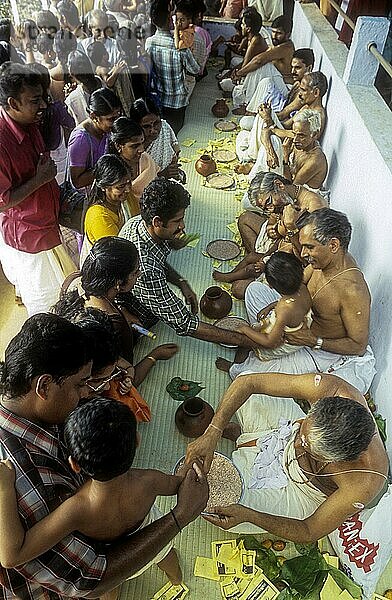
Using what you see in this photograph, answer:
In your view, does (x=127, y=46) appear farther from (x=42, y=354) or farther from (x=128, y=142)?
(x=42, y=354)

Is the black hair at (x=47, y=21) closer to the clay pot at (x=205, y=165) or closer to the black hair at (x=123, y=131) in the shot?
the clay pot at (x=205, y=165)

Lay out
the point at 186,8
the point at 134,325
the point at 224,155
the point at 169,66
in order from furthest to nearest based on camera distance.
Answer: the point at 224,155 → the point at 169,66 → the point at 186,8 → the point at 134,325

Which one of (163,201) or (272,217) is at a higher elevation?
(163,201)

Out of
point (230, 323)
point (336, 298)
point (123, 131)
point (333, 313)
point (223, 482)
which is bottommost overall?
point (230, 323)

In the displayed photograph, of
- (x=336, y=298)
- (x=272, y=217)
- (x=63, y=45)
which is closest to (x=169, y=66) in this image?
(x=63, y=45)

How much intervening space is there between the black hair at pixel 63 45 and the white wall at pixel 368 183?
253cm

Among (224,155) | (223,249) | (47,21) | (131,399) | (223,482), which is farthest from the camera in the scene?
(224,155)

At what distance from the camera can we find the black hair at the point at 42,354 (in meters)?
1.55

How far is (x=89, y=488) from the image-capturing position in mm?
1545

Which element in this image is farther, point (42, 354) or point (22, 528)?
point (42, 354)

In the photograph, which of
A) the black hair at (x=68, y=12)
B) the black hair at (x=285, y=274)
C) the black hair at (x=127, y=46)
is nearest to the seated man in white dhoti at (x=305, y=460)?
the black hair at (x=285, y=274)

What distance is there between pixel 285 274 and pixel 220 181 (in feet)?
8.34

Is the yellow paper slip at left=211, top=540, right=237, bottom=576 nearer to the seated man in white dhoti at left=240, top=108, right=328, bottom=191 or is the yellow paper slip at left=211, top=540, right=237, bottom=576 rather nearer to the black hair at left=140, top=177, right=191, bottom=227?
the black hair at left=140, top=177, right=191, bottom=227

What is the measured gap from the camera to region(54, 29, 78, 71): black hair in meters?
4.75
